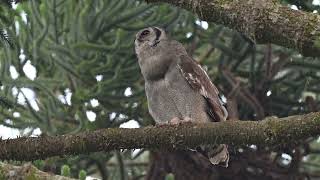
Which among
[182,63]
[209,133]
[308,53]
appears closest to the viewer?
[209,133]

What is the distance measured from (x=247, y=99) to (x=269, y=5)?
8.59ft

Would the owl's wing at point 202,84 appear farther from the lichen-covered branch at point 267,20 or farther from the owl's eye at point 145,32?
the lichen-covered branch at point 267,20

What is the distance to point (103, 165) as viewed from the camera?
219 inches

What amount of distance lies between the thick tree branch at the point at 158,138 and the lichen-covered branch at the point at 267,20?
0.38 meters

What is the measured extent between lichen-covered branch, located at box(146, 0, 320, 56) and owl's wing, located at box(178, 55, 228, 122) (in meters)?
1.37

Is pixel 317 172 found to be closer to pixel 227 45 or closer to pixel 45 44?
pixel 227 45

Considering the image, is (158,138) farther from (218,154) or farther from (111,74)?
(111,74)

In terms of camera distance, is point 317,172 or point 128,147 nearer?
point 128,147

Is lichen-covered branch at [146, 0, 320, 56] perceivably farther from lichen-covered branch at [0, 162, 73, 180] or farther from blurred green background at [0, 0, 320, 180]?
blurred green background at [0, 0, 320, 180]

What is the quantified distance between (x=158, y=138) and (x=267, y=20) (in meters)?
0.66

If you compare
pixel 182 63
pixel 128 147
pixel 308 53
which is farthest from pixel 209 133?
pixel 182 63

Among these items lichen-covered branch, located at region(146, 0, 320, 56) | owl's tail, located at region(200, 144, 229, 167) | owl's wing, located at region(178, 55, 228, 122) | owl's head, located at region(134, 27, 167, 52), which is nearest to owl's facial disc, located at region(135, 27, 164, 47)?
owl's head, located at region(134, 27, 167, 52)

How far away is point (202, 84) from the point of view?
4.28 meters

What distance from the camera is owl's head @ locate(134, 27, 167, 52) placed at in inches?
175
